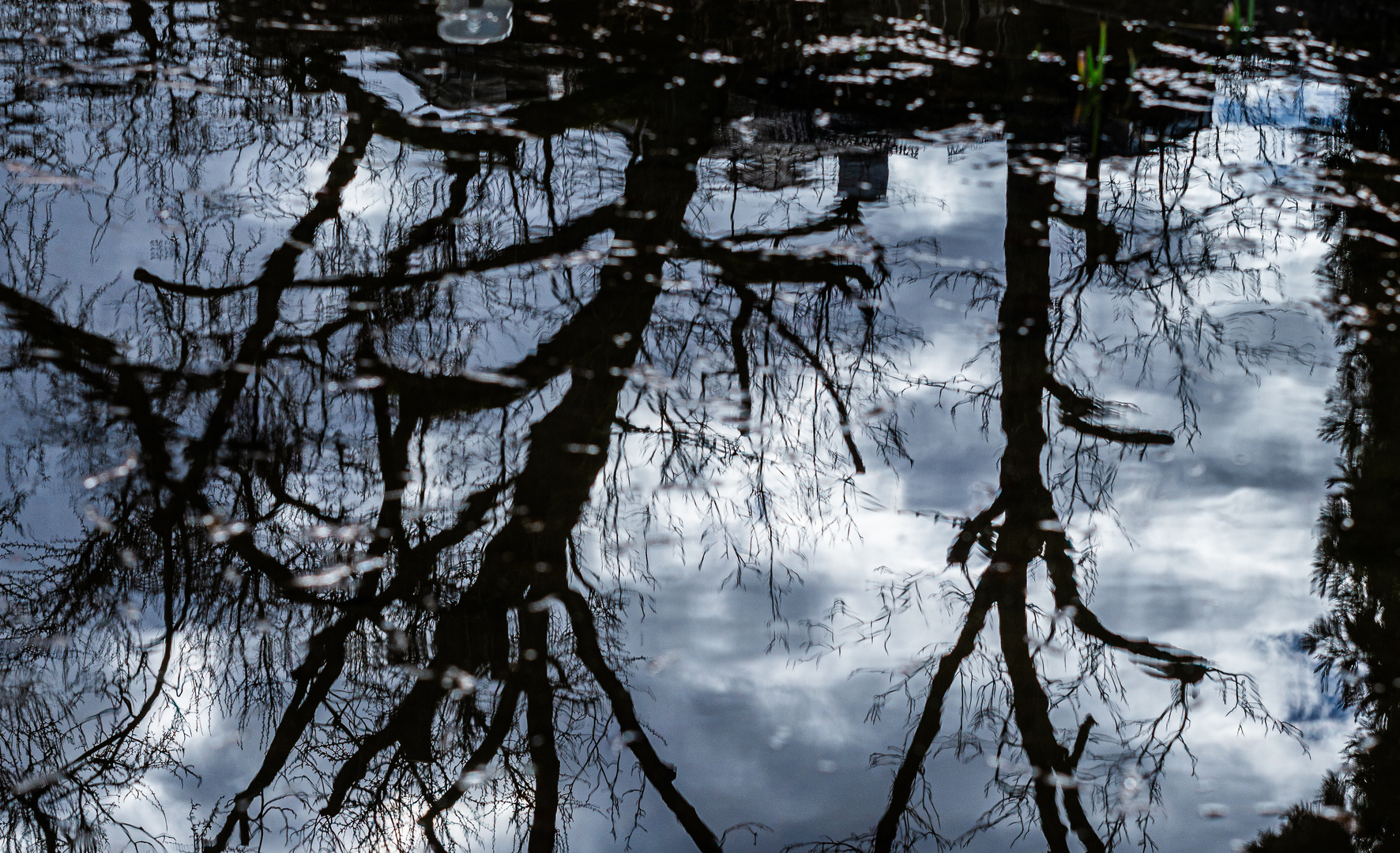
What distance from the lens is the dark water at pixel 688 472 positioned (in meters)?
3.01

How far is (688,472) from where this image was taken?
4.24 metres

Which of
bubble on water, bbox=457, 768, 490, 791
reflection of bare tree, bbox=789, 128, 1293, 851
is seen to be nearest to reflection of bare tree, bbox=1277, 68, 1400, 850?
reflection of bare tree, bbox=789, 128, 1293, 851

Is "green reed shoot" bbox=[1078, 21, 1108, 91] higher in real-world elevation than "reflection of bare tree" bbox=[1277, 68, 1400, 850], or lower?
higher

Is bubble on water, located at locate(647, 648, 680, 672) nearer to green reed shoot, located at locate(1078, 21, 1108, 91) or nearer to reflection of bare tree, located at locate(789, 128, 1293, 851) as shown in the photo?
reflection of bare tree, located at locate(789, 128, 1293, 851)

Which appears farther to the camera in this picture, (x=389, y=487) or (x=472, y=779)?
(x=389, y=487)

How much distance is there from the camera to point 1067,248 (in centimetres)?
604

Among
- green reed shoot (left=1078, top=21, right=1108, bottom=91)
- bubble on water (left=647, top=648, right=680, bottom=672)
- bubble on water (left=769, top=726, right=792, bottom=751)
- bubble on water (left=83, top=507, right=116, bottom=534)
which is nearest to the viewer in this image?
bubble on water (left=769, top=726, right=792, bottom=751)

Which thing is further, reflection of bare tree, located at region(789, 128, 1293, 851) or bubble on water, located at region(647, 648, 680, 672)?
bubble on water, located at region(647, 648, 680, 672)

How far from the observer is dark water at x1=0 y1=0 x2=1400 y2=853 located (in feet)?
9.87

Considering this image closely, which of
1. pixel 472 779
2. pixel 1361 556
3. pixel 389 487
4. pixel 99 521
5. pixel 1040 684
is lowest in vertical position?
pixel 472 779

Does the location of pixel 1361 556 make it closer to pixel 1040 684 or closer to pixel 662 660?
pixel 1040 684

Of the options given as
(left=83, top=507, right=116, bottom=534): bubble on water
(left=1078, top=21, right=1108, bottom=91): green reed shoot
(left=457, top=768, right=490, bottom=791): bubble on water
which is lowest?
(left=457, top=768, right=490, bottom=791): bubble on water

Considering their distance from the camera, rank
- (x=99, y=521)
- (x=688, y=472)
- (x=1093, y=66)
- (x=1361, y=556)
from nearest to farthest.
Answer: (x=99, y=521) < (x=1361, y=556) < (x=688, y=472) < (x=1093, y=66)

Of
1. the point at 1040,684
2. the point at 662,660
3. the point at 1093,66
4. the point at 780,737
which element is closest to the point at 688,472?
the point at 662,660
